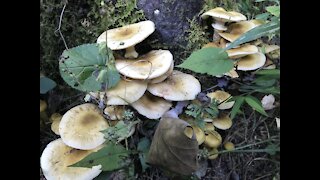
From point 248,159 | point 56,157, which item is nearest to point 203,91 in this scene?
point 248,159

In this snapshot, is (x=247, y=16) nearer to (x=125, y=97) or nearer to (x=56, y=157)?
(x=125, y=97)

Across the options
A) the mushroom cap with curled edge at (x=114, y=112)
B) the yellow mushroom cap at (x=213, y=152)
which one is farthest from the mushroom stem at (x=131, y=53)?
the yellow mushroom cap at (x=213, y=152)

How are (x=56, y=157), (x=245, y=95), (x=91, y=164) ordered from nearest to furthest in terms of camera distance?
1. (x=91, y=164)
2. (x=56, y=157)
3. (x=245, y=95)

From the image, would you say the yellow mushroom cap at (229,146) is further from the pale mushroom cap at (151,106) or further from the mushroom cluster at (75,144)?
the mushroom cluster at (75,144)

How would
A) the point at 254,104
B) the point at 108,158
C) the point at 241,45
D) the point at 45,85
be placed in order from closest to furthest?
the point at 108,158 < the point at 254,104 < the point at 45,85 < the point at 241,45

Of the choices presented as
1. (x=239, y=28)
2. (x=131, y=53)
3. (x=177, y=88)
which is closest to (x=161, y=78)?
(x=177, y=88)

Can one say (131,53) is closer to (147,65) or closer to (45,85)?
(147,65)
